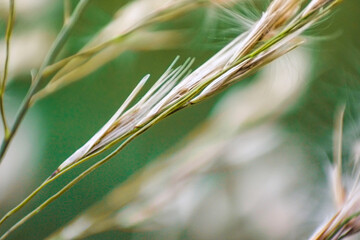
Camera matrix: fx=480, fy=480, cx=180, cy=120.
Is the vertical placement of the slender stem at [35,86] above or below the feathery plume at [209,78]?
above

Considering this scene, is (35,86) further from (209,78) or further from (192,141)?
(192,141)

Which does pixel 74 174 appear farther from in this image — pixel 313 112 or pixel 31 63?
pixel 313 112

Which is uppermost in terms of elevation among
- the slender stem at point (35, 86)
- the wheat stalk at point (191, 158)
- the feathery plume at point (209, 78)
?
the slender stem at point (35, 86)

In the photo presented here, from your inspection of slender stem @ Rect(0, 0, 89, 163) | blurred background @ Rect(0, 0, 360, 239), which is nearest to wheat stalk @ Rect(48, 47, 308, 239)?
blurred background @ Rect(0, 0, 360, 239)

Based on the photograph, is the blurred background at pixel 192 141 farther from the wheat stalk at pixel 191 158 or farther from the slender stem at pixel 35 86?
the slender stem at pixel 35 86

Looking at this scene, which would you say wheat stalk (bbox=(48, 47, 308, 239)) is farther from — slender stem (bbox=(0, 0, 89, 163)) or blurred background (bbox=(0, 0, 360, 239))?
slender stem (bbox=(0, 0, 89, 163))

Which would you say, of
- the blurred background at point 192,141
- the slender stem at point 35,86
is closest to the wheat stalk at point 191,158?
the blurred background at point 192,141

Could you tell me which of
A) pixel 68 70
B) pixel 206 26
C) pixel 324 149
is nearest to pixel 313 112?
pixel 324 149

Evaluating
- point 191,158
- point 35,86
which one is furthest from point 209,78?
point 191,158

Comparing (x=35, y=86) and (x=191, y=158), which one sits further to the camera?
(x=191, y=158)
